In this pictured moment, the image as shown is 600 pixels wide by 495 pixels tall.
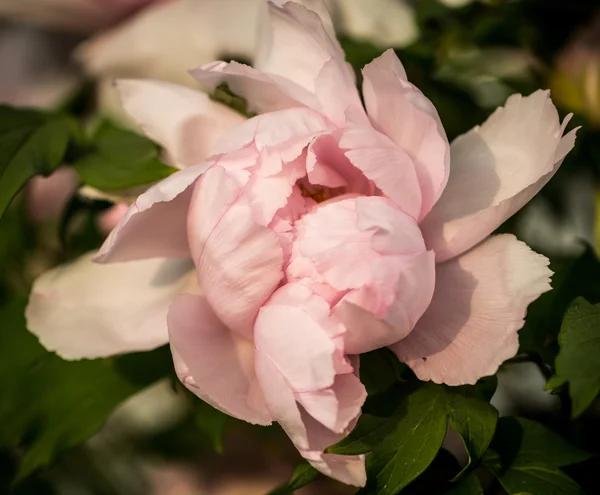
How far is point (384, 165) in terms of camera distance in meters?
0.28

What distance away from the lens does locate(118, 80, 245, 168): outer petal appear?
344mm

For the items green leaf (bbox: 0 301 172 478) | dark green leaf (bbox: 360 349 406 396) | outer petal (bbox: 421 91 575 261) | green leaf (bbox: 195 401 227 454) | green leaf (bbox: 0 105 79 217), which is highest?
outer petal (bbox: 421 91 575 261)

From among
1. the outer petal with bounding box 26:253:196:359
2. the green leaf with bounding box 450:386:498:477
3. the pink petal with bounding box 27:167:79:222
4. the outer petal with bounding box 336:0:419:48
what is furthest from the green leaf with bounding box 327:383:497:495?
the pink petal with bounding box 27:167:79:222

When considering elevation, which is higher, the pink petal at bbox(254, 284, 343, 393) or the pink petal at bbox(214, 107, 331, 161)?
the pink petal at bbox(214, 107, 331, 161)

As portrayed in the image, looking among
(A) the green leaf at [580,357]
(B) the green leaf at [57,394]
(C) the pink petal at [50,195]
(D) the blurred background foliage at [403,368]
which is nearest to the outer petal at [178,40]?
(D) the blurred background foliage at [403,368]

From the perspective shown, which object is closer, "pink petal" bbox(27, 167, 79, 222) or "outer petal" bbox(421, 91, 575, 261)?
"outer petal" bbox(421, 91, 575, 261)

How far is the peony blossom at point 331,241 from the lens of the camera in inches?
10.5

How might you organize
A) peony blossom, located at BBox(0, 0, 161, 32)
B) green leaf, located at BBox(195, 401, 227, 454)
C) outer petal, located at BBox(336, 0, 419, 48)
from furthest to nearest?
peony blossom, located at BBox(0, 0, 161, 32), outer petal, located at BBox(336, 0, 419, 48), green leaf, located at BBox(195, 401, 227, 454)

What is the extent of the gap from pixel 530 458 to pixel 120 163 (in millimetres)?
251

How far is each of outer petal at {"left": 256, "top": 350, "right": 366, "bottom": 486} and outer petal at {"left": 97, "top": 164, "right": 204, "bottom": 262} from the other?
7 centimetres

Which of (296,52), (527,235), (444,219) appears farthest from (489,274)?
(527,235)

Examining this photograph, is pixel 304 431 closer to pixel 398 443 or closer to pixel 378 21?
pixel 398 443

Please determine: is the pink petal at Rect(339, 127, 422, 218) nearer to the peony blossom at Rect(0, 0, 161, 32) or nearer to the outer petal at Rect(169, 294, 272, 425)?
the outer petal at Rect(169, 294, 272, 425)

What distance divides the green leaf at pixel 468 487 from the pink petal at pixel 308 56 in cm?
15
